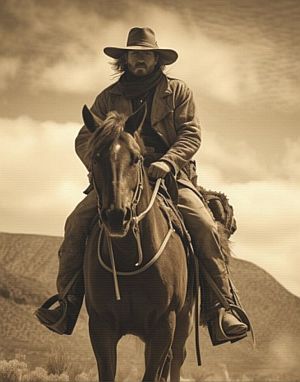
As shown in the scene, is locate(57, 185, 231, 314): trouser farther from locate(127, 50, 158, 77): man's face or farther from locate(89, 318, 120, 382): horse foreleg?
locate(127, 50, 158, 77): man's face

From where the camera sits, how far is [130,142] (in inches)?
175

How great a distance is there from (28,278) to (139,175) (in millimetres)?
7794

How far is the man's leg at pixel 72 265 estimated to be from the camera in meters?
5.14

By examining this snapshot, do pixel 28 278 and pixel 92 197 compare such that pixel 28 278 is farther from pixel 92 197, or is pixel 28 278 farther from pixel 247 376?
pixel 92 197

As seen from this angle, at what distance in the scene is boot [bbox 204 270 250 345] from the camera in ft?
18.0

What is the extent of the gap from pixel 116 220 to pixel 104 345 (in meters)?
0.97

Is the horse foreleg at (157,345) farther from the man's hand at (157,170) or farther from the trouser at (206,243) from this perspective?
the man's hand at (157,170)

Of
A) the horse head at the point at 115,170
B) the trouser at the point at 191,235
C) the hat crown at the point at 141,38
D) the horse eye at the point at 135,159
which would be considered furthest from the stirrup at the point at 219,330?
the hat crown at the point at 141,38

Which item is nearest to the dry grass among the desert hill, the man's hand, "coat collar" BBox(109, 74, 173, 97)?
the desert hill

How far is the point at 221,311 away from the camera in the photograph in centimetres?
563

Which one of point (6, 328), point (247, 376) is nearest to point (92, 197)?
point (247, 376)

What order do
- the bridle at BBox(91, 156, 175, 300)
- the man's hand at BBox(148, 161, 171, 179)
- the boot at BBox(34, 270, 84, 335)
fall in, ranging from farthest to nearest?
the boot at BBox(34, 270, 84, 335)
the man's hand at BBox(148, 161, 171, 179)
the bridle at BBox(91, 156, 175, 300)

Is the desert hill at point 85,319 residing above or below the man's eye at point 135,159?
below

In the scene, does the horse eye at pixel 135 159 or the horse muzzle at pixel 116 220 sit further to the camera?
the horse eye at pixel 135 159
